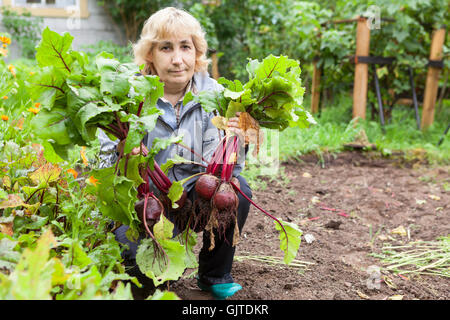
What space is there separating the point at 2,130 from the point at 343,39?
4.32 metres

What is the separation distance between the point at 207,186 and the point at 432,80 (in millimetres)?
4668

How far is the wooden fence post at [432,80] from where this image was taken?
5262mm

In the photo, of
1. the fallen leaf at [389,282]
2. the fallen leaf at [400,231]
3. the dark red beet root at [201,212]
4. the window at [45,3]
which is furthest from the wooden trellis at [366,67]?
the window at [45,3]

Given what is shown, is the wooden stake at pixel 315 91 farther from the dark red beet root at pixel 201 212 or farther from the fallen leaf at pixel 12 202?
the fallen leaf at pixel 12 202

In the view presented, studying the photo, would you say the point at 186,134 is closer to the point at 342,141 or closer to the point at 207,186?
the point at 207,186

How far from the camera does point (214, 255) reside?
1.99 meters

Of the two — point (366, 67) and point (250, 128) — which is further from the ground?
point (366, 67)

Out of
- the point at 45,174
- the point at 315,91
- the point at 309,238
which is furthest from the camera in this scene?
the point at 315,91

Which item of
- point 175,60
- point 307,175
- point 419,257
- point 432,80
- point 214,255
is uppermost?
point 175,60

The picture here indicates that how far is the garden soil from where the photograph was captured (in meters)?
2.08

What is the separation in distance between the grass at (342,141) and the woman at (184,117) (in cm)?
137

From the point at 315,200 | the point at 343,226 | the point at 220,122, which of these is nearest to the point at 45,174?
the point at 220,122

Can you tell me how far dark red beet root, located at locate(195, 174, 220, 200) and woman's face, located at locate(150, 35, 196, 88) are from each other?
0.69 meters

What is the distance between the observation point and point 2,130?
7.78 ft
